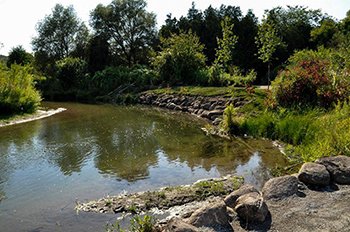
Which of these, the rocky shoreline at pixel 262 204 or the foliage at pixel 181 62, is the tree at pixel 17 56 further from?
the rocky shoreline at pixel 262 204

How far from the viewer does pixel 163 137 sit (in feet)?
59.3

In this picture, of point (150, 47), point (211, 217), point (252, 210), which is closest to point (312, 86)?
point (252, 210)

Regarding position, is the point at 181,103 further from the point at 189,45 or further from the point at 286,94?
the point at 286,94

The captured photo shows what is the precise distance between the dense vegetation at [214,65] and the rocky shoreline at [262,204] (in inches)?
89.5

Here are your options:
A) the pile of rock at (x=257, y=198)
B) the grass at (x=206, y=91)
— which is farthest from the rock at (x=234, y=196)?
the grass at (x=206, y=91)

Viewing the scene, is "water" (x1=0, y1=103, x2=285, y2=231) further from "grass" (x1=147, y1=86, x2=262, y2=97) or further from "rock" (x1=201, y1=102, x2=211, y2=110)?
"grass" (x1=147, y1=86, x2=262, y2=97)

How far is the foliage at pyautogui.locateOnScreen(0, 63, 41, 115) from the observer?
77.2 feet

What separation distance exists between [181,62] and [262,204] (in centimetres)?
2846

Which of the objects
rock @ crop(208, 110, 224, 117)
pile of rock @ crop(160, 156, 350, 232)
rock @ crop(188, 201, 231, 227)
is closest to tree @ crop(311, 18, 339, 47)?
rock @ crop(208, 110, 224, 117)

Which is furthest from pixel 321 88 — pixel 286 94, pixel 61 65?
pixel 61 65

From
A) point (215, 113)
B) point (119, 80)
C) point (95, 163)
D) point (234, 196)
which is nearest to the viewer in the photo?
point (234, 196)

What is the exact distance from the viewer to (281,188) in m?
8.29

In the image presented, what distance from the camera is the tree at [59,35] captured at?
49.9m

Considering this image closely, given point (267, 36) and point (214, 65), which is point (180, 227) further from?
point (214, 65)
